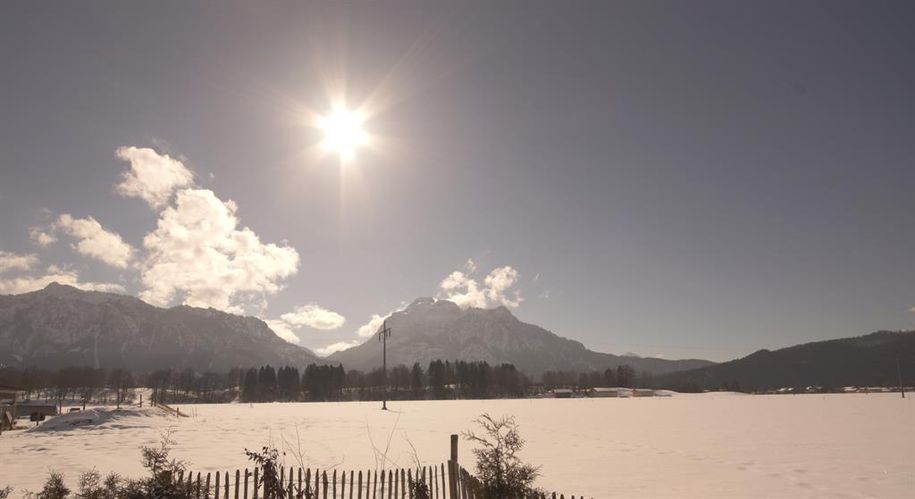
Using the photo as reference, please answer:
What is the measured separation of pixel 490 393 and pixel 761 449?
17124 cm

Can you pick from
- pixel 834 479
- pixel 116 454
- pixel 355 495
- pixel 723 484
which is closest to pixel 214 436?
pixel 116 454

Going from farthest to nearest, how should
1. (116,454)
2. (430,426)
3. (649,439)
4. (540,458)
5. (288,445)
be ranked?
(430,426), (649,439), (288,445), (116,454), (540,458)

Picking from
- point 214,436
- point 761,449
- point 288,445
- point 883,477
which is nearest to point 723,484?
point 883,477

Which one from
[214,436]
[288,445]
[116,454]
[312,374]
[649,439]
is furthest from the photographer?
[312,374]

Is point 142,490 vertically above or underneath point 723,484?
above

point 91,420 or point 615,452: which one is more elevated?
point 91,420

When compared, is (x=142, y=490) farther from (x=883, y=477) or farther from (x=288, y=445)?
(x=883, y=477)

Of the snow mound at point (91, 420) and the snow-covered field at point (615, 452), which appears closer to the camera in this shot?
the snow-covered field at point (615, 452)

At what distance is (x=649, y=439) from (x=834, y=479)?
13.6 metres

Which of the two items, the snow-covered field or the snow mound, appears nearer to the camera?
the snow-covered field

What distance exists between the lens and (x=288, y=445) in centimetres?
2903

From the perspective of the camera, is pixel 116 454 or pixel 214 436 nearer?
pixel 116 454

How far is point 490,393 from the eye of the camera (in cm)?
19225

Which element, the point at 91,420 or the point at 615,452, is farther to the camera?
the point at 91,420
